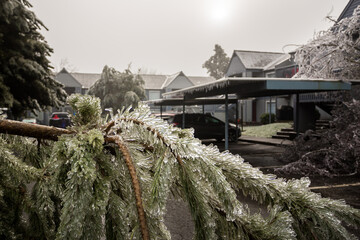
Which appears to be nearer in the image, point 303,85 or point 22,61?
point 22,61

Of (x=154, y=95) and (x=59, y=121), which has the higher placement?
(x=154, y=95)

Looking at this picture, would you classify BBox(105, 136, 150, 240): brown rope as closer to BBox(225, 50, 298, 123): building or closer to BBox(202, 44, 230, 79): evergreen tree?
BBox(225, 50, 298, 123): building

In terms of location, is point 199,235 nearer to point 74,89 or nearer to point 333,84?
point 333,84

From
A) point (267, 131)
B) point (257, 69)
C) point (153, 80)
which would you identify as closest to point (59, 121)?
point (267, 131)

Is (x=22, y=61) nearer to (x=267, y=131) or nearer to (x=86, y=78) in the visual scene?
(x=267, y=131)

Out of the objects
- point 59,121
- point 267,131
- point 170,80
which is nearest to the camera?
point 267,131

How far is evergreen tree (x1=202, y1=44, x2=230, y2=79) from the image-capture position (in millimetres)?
74375

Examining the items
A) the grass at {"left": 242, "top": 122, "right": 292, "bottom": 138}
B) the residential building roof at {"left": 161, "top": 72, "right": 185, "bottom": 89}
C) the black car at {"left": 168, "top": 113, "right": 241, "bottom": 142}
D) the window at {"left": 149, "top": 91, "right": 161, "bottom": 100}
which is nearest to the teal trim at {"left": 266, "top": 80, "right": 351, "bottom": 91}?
the black car at {"left": 168, "top": 113, "right": 241, "bottom": 142}

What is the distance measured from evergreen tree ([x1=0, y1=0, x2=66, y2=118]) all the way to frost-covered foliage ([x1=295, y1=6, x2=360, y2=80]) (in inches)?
394

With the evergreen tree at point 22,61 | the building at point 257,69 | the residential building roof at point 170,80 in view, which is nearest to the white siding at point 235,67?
the building at point 257,69

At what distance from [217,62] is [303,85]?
67826 millimetres

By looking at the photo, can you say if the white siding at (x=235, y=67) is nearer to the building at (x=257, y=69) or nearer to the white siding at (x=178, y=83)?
the building at (x=257, y=69)

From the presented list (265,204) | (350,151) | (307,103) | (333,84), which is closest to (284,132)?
(307,103)

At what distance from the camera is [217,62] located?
248ft
